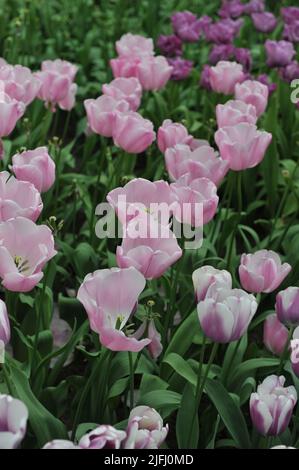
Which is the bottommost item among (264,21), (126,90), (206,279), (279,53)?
(264,21)

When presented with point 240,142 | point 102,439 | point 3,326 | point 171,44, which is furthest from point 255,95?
point 102,439

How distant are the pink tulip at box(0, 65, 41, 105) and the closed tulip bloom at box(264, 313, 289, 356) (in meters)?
0.96

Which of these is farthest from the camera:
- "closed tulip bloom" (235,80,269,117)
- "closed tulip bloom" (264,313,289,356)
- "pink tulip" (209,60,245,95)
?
"pink tulip" (209,60,245,95)

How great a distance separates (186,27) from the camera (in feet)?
12.0

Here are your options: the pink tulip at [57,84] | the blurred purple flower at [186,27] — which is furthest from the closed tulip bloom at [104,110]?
the blurred purple flower at [186,27]

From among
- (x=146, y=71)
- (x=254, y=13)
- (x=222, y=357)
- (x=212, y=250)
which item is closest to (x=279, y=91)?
(x=254, y=13)

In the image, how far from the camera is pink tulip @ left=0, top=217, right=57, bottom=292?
158 cm

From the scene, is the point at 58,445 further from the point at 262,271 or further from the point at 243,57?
the point at 243,57

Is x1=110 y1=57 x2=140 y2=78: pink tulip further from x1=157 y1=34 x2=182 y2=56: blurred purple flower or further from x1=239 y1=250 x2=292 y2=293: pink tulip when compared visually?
x1=239 y1=250 x2=292 y2=293: pink tulip

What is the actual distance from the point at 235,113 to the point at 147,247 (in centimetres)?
87

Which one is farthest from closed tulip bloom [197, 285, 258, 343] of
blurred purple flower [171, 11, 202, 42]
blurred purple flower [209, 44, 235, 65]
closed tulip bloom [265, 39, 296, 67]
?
blurred purple flower [171, 11, 202, 42]

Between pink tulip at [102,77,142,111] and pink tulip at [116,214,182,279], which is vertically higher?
pink tulip at [116,214,182,279]

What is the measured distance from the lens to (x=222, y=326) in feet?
5.01

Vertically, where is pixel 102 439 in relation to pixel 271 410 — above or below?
above
